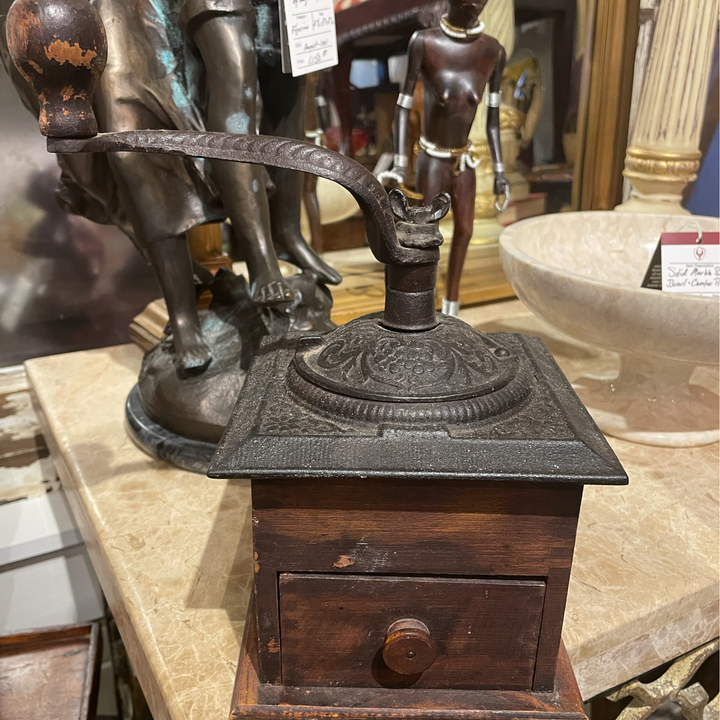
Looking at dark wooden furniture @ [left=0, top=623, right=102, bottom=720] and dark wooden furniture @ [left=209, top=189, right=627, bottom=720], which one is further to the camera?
dark wooden furniture @ [left=0, top=623, right=102, bottom=720]

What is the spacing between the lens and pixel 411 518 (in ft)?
1.59

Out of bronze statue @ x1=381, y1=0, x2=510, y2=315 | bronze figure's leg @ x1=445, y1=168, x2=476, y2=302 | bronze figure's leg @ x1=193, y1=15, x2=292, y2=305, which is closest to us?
bronze figure's leg @ x1=193, y1=15, x2=292, y2=305

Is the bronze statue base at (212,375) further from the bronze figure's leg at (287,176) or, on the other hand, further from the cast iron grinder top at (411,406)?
the cast iron grinder top at (411,406)

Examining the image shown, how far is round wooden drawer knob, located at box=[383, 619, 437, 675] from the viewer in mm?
501

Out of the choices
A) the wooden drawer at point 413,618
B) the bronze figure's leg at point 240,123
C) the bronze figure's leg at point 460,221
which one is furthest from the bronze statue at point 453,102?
the wooden drawer at point 413,618

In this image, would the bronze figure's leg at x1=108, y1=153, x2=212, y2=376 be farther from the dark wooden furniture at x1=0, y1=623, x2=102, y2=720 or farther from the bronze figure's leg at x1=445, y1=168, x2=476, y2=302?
the bronze figure's leg at x1=445, y1=168, x2=476, y2=302

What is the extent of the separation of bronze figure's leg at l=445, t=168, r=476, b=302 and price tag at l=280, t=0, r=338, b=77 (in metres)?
0.46

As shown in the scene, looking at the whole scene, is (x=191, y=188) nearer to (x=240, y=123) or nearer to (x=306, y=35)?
(x=240, y=123)


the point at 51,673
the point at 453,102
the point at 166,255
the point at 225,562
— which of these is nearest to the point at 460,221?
the point at 453,102

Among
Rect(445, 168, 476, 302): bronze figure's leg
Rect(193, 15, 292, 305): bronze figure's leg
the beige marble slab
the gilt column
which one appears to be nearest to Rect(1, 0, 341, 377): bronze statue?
Rect(193, 15, 292, 305): bronze figure's leg

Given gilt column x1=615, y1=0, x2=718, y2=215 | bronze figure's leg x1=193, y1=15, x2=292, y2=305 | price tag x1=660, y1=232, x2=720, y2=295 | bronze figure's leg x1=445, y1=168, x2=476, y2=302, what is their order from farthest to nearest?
gilt column x1=615, y1=0, x2=718, y2=215 → bronze figure's leg x1=445, y1=168, x2=476, y2=302 → price tag x1=660, y1=232, x2=720, y2=295 → bronze figure's leg x1=193, y1=15, x2=292, y2=305

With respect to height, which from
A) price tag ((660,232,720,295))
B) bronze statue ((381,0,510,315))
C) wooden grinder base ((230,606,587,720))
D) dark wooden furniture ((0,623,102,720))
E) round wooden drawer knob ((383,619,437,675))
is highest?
bronze statue ((381,0,510,315))

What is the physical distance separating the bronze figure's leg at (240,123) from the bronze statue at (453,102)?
18.6 inches

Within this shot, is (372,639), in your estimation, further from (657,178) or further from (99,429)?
(657,178)
